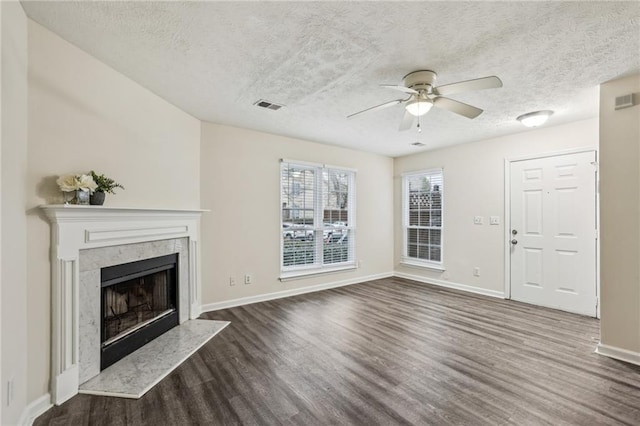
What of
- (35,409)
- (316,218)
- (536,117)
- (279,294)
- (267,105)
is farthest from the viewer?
(316,218)

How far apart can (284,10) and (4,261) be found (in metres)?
2.10

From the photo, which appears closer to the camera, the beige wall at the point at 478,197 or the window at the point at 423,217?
the beige wall at the point at 478,197

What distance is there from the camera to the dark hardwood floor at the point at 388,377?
187 cm

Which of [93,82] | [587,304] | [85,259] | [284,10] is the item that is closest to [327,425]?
[85,259]

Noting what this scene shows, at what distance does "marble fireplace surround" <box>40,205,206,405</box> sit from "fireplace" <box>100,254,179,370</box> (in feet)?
0.39

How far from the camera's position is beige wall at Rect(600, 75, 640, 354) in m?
2.52

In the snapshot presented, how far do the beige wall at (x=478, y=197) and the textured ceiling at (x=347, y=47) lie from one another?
0.96 metres

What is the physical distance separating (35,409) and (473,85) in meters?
3.72

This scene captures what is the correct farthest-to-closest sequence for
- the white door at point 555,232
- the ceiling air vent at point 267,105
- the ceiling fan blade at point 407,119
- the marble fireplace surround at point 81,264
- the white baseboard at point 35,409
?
the white door at point 555,232 < the ceiling air vent at point 267,105 < the ceiling fan blade at point 407,119 < the marble fireplace surround at point 81,264 < the white baseboard at point 35,409

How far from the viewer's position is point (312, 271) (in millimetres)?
4922

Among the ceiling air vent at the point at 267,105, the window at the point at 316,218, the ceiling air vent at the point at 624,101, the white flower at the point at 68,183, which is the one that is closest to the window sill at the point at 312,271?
the window at the point at 316,218

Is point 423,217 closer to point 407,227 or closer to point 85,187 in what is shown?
point 407,227

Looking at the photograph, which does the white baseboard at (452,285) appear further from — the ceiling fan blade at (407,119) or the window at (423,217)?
the ceiling fan blade at (407,119)

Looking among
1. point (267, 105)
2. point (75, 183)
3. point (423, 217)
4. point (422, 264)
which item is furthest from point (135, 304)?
point (423, 217)
